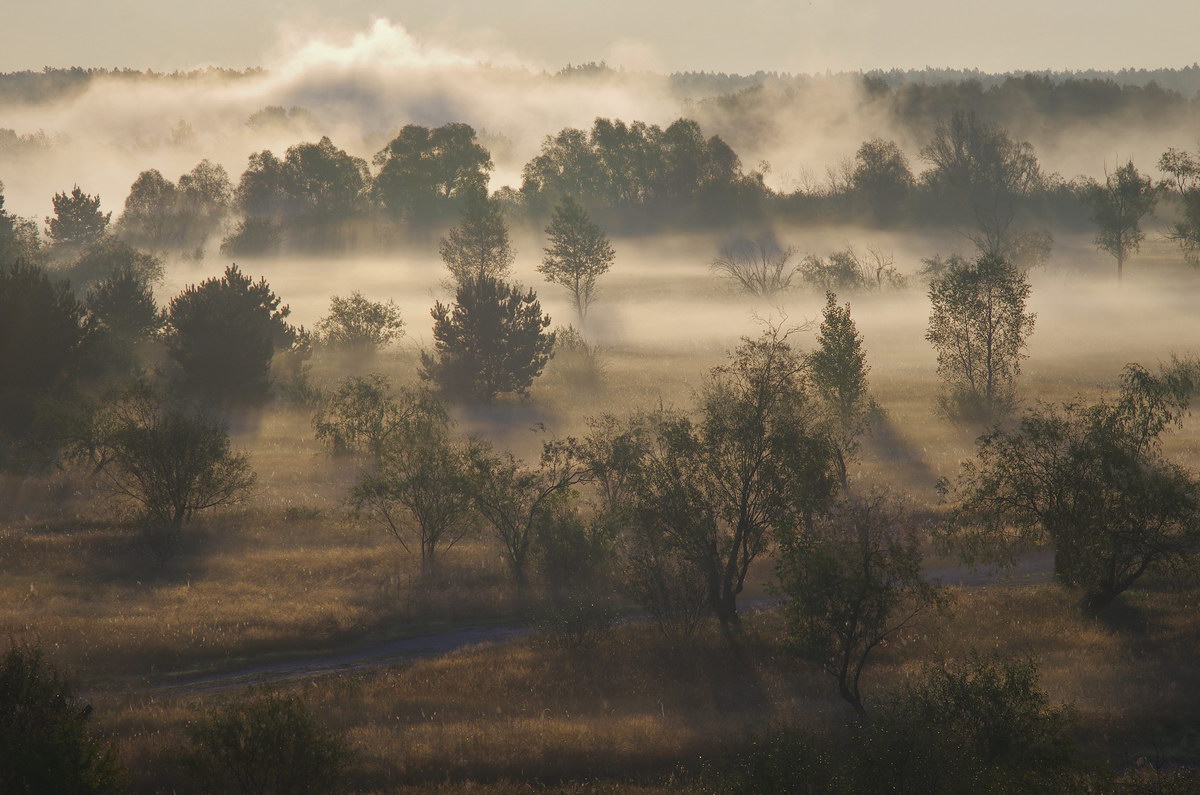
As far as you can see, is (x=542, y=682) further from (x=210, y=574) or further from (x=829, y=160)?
(x=829, y=160)

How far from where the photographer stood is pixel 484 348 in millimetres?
68188

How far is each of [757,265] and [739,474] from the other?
93.6m

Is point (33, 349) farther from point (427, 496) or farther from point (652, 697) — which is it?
point (652, 697)

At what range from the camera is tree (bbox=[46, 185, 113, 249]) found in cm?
13188

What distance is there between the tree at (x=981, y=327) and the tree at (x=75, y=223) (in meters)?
116

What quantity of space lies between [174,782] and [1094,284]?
387 feet

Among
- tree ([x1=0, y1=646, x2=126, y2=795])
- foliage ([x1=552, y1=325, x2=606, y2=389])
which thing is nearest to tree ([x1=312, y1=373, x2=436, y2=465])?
foliage ([x1=552, y1=325, x2=606, y2=389])

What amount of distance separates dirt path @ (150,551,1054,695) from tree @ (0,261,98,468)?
95.2 feet

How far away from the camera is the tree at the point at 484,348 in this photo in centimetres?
6806

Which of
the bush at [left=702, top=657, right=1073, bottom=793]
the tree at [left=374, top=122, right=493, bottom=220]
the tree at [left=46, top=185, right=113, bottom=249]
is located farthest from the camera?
the tree at [left=374, top=122, right=493, bottom=220]

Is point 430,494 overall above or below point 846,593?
above

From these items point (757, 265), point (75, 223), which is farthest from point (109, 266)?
point (757, 265)

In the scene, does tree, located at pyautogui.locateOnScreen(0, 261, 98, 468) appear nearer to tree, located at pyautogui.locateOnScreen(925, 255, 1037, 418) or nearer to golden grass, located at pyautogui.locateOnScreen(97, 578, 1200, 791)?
golden grass, located at pyautogui.locateOnScreen(97, 578, 1200, 791)

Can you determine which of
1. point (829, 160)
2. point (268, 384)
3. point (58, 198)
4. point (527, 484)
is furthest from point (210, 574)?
point (829, 160)
